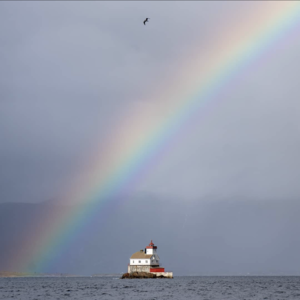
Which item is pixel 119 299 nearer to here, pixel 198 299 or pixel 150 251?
pixel 198 299

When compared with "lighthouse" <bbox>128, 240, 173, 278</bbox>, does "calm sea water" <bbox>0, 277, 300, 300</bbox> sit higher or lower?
lower

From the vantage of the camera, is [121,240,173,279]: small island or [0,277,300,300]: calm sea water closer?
[0,277,300,300]: calm sea water

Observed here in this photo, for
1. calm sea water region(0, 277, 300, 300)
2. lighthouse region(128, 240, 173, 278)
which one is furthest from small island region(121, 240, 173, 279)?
calm sea water region(0, 277, 300, 300)

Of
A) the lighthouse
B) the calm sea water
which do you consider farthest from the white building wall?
the calm sea water

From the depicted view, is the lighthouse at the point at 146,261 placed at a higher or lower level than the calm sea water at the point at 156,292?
higher

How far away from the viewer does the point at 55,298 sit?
9244 cm

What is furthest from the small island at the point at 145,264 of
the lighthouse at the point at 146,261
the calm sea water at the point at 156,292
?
the calm sea water at the point at 156,292

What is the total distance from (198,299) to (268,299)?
1258 cm

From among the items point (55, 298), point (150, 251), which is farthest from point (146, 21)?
point (150, 251)

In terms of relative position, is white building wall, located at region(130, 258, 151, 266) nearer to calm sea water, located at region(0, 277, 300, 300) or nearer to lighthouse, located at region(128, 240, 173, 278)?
lighthouse, located at region(128, 240, 173, 278)

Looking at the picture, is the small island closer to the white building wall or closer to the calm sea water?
the white building wall

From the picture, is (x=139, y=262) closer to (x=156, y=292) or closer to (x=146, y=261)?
(x=146, y=261)

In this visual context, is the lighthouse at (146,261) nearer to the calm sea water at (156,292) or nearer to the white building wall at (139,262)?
the white building wall at (139,262)

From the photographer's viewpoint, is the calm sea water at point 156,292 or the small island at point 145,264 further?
the small island at point 145,264
